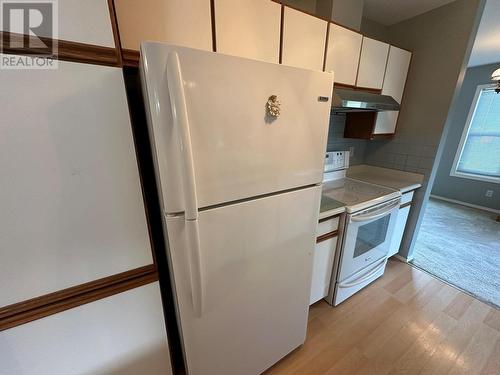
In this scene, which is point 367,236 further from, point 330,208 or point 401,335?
point 401,335

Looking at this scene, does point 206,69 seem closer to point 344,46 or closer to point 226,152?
point 226,152

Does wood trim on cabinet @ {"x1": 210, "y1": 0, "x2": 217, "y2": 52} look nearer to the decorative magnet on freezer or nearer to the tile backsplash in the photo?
the decorative magnet on freezer

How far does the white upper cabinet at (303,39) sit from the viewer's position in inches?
48.1

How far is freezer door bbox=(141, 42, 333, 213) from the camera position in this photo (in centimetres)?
63

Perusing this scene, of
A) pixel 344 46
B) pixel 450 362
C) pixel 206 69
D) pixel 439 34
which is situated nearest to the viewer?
pixel 206 69

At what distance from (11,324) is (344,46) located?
2.17 meters

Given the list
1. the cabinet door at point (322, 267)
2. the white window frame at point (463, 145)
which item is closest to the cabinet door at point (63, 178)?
the cabinet door at point (322, 267)

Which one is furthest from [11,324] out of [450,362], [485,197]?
[485,197]

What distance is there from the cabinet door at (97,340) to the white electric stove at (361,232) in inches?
52.0

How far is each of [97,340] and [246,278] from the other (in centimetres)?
60

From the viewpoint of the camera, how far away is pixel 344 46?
1.50 m

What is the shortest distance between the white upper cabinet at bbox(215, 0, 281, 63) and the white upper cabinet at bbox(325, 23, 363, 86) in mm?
476

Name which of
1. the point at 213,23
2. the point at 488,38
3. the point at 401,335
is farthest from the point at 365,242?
the point at 488,38

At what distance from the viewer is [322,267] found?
1588mm
